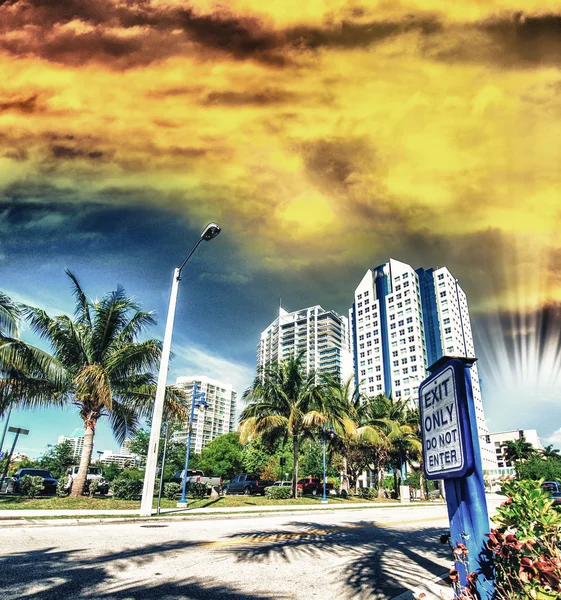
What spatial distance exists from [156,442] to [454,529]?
12.1 metres

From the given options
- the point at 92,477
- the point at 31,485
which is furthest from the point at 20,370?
the point at 92,477

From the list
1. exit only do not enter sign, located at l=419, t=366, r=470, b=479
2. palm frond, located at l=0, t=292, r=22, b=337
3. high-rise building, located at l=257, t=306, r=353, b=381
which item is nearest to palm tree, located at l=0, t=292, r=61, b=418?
palm frond, located at l=0, t=292, r=22, b=337

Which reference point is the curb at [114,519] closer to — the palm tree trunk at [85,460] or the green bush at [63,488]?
the palm tree trunk at [85,460]

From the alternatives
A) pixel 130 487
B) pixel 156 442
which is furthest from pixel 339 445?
pixel 156 442

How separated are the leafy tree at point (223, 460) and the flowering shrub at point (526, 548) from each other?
67.4m

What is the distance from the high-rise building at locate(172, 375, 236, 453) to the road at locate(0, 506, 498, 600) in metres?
164

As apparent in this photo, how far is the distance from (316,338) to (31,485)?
128 m

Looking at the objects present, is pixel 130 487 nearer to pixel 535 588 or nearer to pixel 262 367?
pixel 262 367

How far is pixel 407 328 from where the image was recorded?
11344 cm

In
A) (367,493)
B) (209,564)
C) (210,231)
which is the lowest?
(367,493)

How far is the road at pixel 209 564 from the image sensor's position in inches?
179

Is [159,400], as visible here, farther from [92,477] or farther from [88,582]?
[92,477]

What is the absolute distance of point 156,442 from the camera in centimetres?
1402

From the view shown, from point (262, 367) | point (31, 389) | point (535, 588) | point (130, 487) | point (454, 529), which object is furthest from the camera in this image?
point (262, 367)
